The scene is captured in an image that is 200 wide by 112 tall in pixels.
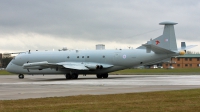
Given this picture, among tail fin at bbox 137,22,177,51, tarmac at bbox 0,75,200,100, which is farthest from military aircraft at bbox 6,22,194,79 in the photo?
tarmac at bbox 0,75,200,100

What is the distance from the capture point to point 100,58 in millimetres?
49469

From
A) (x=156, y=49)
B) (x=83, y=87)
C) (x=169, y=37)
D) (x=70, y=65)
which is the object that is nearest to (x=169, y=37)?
(x=169, y=37)

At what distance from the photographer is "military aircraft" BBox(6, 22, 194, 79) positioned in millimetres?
46188

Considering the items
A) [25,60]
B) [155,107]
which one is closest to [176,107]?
[155,107]

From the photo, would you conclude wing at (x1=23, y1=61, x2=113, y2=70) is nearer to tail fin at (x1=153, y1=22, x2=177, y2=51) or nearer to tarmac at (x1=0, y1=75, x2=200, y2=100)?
tail fin at (x1=153, y1=22, x2=177, y2=51)

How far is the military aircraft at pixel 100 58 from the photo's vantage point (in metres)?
46.2

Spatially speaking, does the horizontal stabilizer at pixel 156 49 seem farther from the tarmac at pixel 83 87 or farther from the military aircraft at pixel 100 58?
the tarmac at pixel 83 87

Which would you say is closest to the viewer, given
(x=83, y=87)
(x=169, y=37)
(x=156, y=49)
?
(x=83, y=87)

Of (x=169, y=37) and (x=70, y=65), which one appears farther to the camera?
(x=70, y=65)

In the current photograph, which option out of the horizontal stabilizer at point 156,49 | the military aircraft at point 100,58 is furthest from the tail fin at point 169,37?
the horizontal stabilizer at point 156,49

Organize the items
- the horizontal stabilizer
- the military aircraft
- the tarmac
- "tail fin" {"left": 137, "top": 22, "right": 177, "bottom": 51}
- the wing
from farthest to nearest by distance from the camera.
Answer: the wing < "tail fin" {"left": 137, "top": 22, "right": 177, "bottom": 51} < the military aircraft < the horizontal stabilizer < the tarmac

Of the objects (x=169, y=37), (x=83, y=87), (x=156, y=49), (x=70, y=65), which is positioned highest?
(x=169, y=37)

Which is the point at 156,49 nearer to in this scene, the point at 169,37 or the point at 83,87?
the point at 169,37

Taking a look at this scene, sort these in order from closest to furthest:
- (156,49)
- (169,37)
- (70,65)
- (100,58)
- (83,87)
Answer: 1. (83,87)
2. (156,49)
3. (169,37)
4. (70,65)
5. (100,58)
